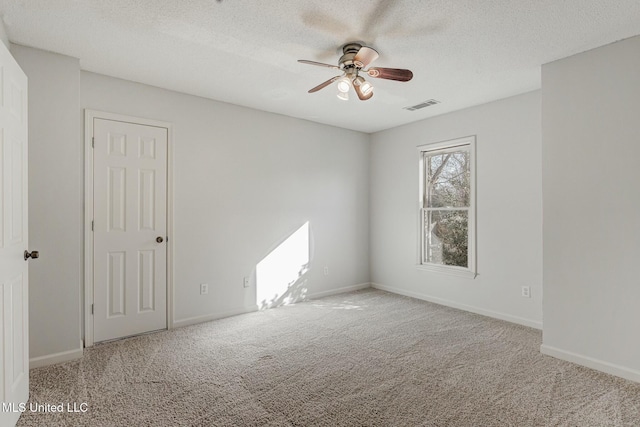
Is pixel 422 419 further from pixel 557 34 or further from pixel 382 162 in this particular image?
pixel 382 162

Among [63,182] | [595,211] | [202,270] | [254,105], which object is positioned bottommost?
[202,270]

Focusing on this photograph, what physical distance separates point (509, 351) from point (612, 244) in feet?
4.10

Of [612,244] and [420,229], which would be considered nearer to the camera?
[612,244]

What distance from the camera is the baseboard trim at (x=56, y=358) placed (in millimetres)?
2736

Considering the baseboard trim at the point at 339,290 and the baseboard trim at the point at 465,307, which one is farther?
the baseboard trim at the point at 339,290

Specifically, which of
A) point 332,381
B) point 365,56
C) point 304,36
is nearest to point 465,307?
point 332,381

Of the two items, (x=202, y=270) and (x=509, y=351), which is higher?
(x=202, y=270)

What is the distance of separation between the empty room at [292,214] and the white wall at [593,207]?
0.05ft

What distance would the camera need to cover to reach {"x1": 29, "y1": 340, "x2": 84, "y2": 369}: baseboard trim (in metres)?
2.74

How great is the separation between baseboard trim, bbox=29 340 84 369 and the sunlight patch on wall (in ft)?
6.32

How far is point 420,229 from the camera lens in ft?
16.2

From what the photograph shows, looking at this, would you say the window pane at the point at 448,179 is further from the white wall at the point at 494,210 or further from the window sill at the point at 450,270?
the window sill at the point at 450,270

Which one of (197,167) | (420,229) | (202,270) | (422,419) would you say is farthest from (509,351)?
(197,167)

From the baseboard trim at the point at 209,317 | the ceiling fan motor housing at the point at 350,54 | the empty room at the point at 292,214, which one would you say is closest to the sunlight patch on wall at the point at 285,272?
the empty room at the point at 292,214
